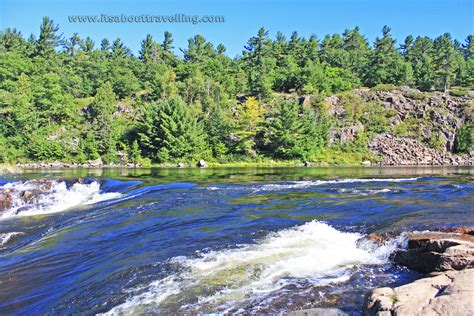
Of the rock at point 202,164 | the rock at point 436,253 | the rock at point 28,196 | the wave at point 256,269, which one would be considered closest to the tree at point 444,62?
the rock at point 202,164

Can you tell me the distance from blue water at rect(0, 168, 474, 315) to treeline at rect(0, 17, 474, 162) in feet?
126

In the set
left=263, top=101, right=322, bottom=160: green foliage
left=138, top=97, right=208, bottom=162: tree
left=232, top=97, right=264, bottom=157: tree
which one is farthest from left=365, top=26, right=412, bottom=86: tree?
left=138, top=97, right=208, bottom=162: tree

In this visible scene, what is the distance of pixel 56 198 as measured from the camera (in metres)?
19.3

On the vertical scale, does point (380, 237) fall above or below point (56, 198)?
below

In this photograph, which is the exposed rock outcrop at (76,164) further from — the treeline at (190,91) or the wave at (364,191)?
the wave at (364,191)

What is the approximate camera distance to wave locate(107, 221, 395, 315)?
6.55 meters

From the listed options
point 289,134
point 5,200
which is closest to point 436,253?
point 5,200

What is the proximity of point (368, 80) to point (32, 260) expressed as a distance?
294ft

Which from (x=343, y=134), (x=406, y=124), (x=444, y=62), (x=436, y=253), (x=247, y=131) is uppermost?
(x=444, y=62)

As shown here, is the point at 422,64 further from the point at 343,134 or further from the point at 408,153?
the point at 343,134

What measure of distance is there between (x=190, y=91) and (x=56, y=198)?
52170mm

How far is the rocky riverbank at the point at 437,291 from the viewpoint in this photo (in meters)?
4.46

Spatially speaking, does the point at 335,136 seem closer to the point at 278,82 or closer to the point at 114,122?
the point at 278,82

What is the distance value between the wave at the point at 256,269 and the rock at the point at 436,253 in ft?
1.98
